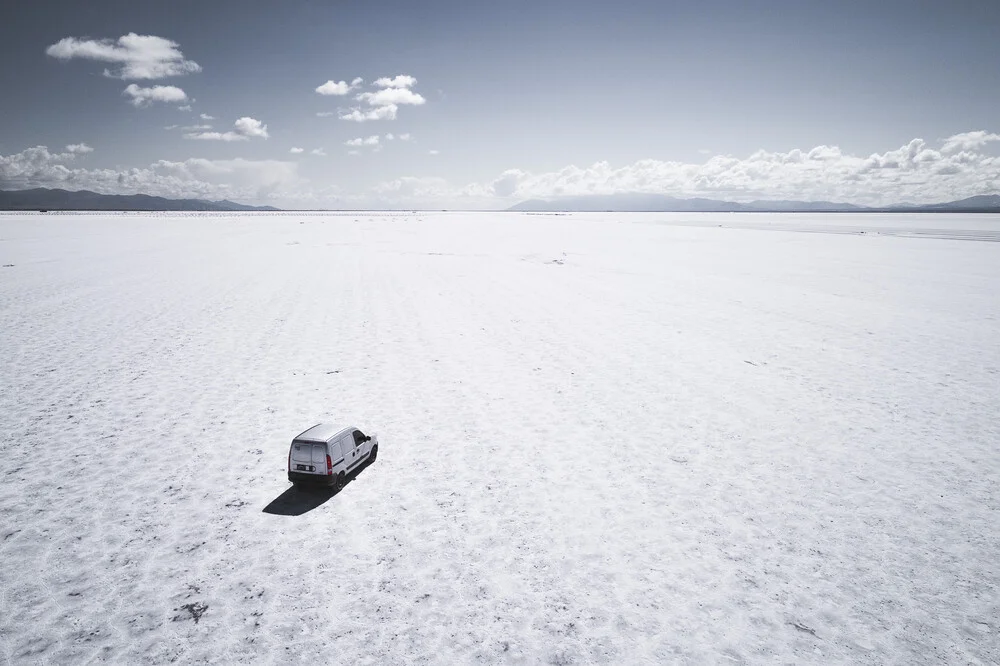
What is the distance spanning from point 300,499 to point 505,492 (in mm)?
4019

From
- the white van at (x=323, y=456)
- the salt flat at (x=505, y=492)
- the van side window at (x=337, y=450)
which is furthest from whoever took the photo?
the van side window at (x=337, y=450)

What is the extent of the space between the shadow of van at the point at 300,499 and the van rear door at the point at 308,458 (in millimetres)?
596

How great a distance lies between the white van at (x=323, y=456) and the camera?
8773 millimetres

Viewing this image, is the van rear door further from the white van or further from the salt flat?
A: the salt flat

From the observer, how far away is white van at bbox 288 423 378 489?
8.77m

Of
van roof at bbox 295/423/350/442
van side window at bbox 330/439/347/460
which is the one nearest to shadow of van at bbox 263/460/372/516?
van side window at bbox 330/439/347/460

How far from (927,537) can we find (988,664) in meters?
2.77

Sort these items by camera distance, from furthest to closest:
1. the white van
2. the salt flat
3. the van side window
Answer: the van side window
the white van
the salt flat

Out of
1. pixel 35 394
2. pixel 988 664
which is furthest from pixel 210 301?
pixel 988 664

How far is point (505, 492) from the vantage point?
30.8ft

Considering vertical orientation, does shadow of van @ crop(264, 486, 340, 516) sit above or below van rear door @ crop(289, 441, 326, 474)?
below

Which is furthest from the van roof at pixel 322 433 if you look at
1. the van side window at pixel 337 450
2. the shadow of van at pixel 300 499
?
the shadow of van at pixel 300 499

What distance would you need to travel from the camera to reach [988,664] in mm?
5836

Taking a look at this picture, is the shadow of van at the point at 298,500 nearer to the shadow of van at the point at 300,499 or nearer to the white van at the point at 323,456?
the shadow of van at the point at 300,499
